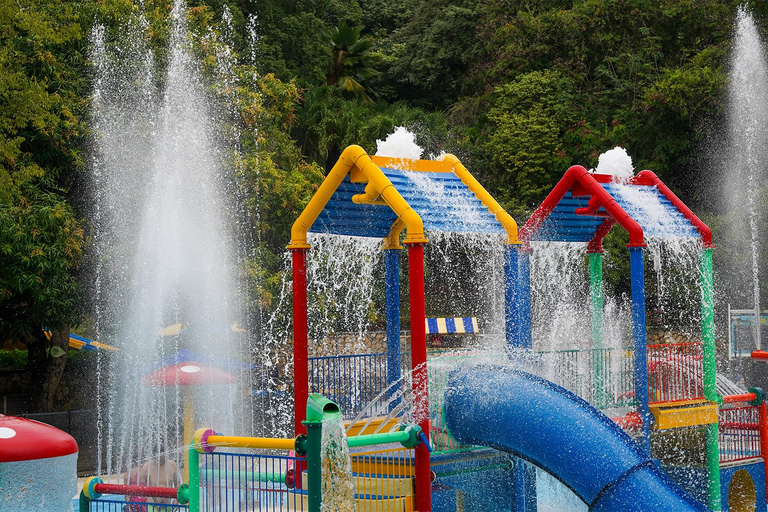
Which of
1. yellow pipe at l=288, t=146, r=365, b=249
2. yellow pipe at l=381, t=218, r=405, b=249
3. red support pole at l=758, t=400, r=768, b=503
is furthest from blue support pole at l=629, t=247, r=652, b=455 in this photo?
yellow pipe at l=288, t=146, r=365, b=249

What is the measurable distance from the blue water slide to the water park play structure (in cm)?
1

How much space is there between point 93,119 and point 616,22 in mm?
18328

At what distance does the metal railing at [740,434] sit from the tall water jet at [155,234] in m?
8.31

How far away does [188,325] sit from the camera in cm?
1770

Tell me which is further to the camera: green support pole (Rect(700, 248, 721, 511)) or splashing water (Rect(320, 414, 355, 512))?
green support pole (Rect(700, 248, 721, 511))

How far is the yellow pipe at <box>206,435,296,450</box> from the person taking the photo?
7652 mm

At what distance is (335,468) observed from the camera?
5.71m

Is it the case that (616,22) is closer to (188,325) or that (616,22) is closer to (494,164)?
(494,164)

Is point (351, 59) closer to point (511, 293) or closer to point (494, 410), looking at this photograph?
point (511, 293)

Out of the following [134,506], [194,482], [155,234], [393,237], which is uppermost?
[155,234]

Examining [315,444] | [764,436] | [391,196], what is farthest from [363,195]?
[764,436]

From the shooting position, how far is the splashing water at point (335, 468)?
5594mm

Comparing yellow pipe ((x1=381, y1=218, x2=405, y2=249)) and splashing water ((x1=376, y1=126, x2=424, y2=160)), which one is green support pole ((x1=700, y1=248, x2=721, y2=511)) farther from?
splashing water ((x1=376, y1=126, x2=424, y2=160))

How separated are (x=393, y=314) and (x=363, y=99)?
22.9 meters
